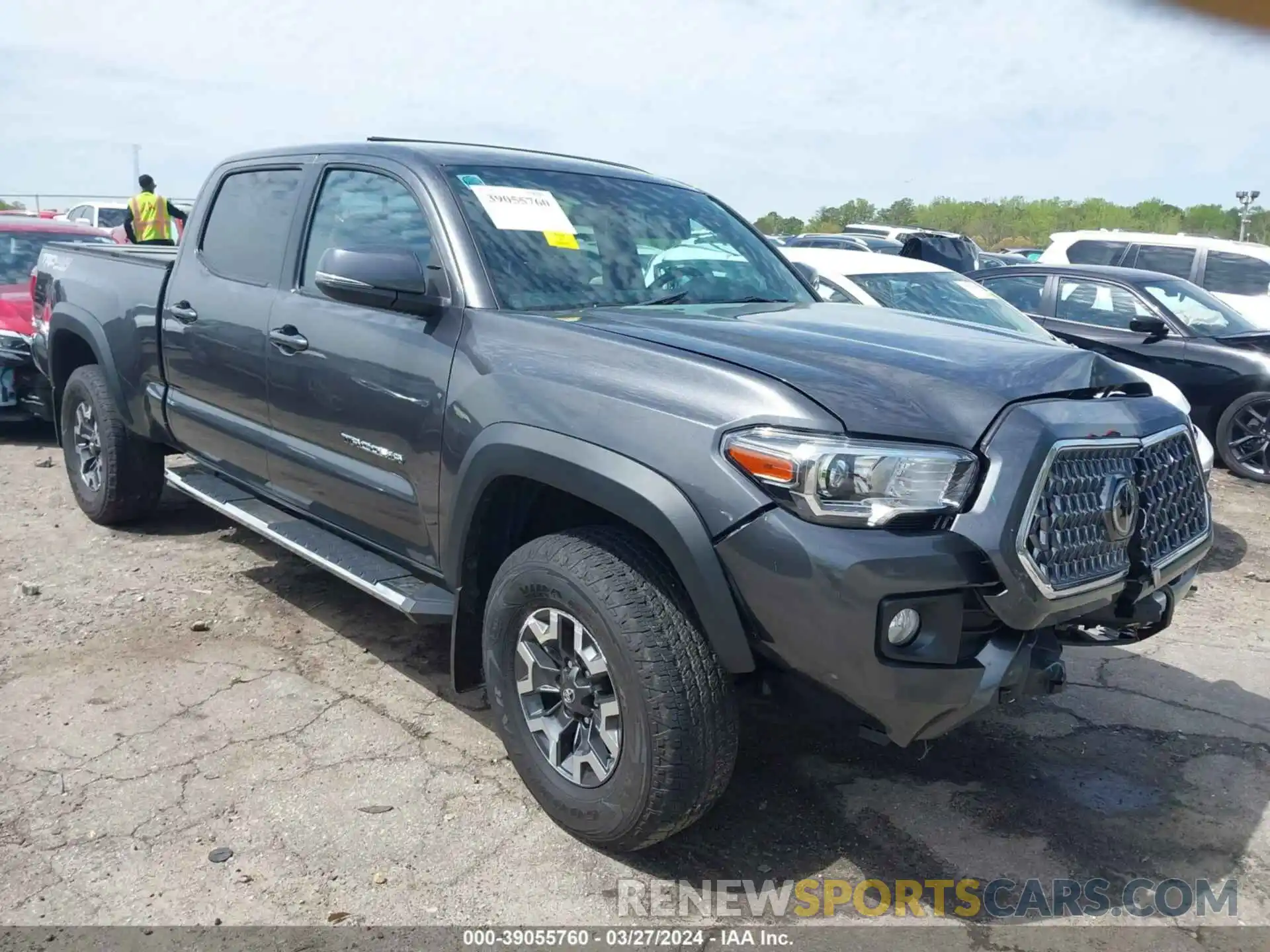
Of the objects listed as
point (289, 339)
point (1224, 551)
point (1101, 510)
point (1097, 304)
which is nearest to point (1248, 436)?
point (1097, 304)

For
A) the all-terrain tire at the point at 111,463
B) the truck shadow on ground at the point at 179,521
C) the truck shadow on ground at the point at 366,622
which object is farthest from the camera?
the truck shadow on ground at the point at 179,521

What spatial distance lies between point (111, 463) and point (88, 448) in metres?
0.47

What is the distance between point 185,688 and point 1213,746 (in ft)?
12.0

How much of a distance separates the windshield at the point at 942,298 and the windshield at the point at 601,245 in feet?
9.19

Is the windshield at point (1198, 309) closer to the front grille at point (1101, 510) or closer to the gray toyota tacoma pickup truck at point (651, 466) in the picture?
the gray toyota tacoma pickup truck at point (651, 466)

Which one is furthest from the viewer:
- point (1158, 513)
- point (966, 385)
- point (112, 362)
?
point (112, 362)

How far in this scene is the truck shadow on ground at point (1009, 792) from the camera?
9.84ft

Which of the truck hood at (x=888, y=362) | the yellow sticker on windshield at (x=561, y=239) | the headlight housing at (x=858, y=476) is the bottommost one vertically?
the headlight housing at (x=858, y=476)

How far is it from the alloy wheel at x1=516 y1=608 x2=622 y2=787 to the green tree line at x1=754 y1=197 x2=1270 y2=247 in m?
46.0


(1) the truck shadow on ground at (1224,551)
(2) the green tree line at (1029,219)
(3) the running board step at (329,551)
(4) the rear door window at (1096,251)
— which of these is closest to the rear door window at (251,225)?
(3) the running board step at (329,551)

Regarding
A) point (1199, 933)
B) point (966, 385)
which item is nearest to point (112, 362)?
point (966, 385)

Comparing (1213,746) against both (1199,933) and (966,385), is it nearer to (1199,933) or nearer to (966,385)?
(1199,933)

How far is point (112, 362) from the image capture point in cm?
534

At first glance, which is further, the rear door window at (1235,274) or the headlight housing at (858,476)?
the rear door window at (1235,274)
